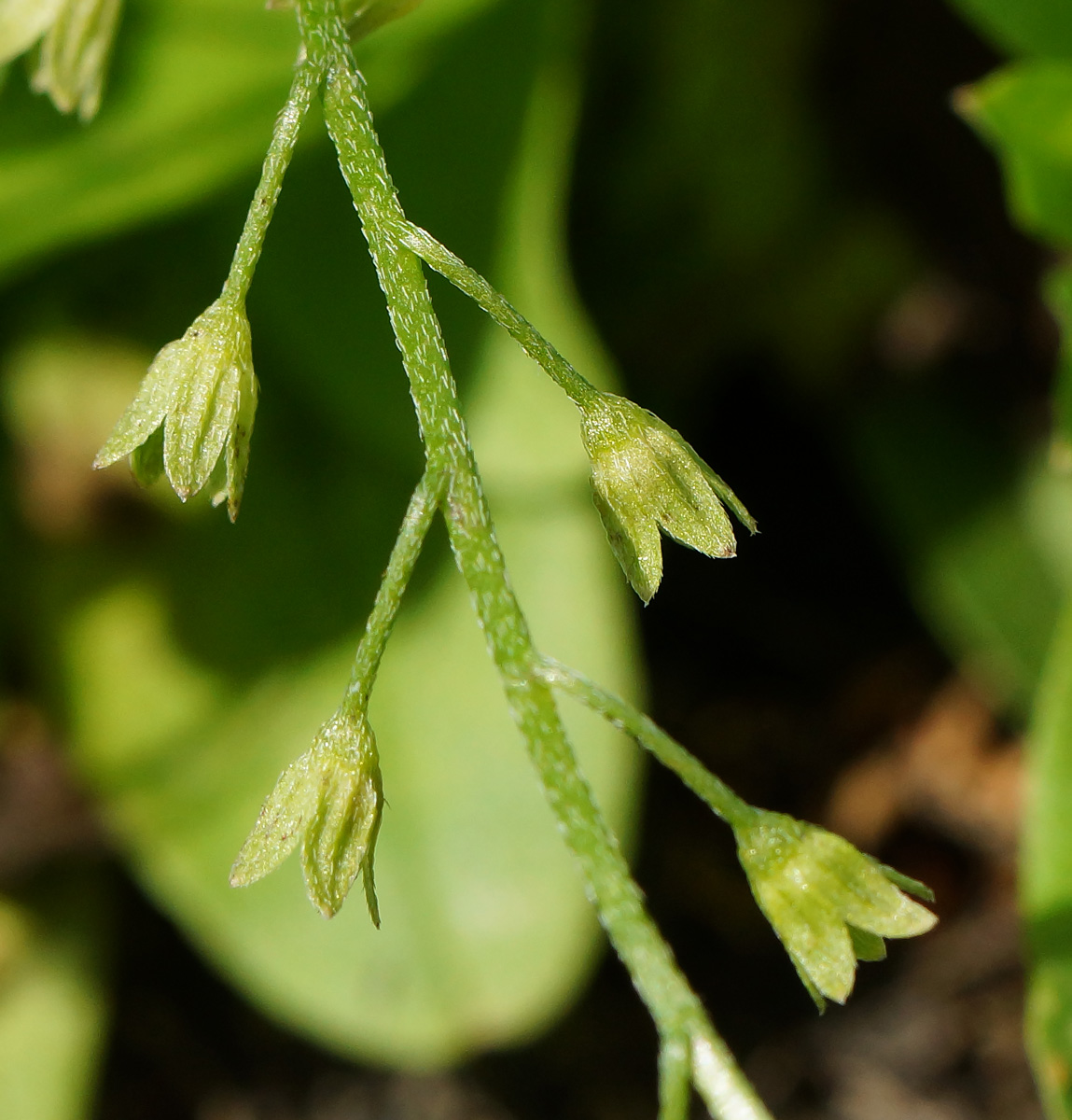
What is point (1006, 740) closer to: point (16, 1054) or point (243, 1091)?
point (243, 1091)

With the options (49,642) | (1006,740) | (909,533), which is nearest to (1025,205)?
(909,533)

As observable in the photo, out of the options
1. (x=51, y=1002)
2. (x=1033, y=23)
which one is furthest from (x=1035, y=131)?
(x=51, y=1002)

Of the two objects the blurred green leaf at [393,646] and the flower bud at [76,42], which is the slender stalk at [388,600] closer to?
the flower bud at [76,42]

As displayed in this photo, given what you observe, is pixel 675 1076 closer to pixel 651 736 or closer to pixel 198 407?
pixel 651 736

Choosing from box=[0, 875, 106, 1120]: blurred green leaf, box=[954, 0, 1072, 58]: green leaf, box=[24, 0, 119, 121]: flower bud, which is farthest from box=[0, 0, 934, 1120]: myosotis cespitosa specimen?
box=[0, 875, 106, 1120]: blurred green leaf

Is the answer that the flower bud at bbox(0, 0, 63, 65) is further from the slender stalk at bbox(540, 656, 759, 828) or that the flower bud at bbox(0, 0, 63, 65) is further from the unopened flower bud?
the slender stalk at bbox(540, 656, 759, 828)

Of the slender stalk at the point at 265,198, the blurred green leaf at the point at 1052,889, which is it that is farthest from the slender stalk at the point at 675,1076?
the blurred green leaf at the point at 1052,889
